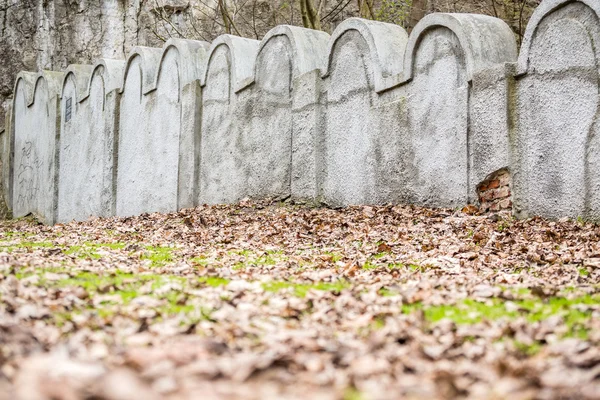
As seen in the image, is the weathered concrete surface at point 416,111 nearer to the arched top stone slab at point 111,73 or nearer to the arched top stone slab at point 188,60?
the arched top stone slab at point 188,60

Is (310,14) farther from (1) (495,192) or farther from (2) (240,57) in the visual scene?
(1) (495,192)

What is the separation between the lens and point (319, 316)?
168 inches

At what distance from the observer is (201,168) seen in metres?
13.5

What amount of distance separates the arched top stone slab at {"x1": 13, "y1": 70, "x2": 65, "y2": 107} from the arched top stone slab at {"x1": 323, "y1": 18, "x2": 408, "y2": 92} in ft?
36.2

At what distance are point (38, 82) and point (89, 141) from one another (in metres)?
3.86

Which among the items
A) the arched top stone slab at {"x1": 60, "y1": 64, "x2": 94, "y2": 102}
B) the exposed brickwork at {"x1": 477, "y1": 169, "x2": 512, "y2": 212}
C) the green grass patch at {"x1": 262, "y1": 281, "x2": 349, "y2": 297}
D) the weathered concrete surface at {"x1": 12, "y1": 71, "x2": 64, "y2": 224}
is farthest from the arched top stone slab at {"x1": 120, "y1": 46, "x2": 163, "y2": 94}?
the green grass patch at {"x1": 262, "y1": 281, "x2": 349, "y2": 297}

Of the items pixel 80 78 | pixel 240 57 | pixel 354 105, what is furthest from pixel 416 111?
pixel 80 78

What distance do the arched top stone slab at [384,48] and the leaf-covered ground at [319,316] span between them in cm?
230

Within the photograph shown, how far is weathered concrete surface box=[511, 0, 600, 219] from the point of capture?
7.62 metres

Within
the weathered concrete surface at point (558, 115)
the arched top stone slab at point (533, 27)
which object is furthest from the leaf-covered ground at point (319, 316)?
the arched top stone slab at point (533, 27)

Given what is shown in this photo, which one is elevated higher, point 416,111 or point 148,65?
point 148,65

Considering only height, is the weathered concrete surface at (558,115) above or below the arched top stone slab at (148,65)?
below

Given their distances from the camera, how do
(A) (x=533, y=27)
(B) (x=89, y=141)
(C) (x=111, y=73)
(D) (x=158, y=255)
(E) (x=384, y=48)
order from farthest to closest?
1. (B) (x=89, y=141)
2. (C) (x=111, y=73)
3. (E) (x=384, y=48)
4. (A) (x=533, y=27)
5. (D) (x=158, y=255)

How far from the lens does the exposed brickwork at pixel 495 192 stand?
8.46 metres
